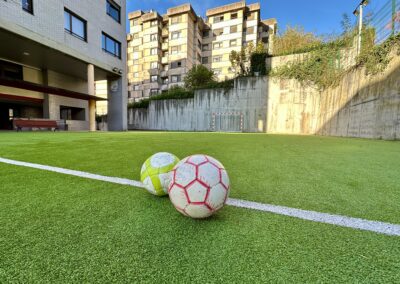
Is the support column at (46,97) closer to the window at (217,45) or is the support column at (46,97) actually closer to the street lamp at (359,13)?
the street lamp at (359,13)

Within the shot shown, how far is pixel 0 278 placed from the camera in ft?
2.63

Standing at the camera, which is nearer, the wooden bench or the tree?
the wooden bench

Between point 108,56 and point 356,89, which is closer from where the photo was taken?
point 356,89

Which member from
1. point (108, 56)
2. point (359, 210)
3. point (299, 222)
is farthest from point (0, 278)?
point (108, 56)

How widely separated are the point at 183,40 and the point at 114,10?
17236 millimetres

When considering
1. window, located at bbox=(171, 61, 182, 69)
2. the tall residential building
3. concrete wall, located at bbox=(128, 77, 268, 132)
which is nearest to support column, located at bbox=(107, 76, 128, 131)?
concrete wall, located at bbox=(128, 77, 268, 132)

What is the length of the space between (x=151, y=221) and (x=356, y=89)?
1097cm

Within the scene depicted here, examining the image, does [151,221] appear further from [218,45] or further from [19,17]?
[218,45]

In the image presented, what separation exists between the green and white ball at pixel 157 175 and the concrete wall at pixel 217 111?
14200 mm

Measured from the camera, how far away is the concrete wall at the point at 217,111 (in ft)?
49.8

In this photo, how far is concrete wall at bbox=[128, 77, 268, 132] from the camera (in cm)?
1516

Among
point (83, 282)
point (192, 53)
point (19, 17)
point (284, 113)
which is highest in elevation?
point (192, 53)

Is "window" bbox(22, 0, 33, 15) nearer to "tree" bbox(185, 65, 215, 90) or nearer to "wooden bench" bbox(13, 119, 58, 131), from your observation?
"wooden bench" bbox(13, 119, 58, 131)

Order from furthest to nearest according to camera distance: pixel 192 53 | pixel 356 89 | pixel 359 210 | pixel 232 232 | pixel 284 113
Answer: pixel 192 53, pixel 284 113, pixel 356 89, pixel 359 210, pixel 232 232
